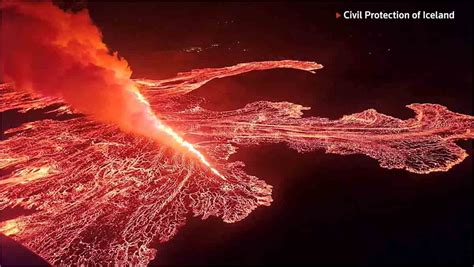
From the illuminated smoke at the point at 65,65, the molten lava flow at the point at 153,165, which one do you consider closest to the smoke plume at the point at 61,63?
the illuminated smoke at the point at 65,65

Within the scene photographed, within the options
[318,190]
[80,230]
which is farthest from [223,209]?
[80,230]

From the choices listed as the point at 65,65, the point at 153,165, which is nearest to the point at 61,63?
the point at 65,65

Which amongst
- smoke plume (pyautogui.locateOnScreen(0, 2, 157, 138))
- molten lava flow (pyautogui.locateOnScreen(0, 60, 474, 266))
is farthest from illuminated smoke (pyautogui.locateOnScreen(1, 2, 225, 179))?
molten lava flow (pyautogui.locateOnScreen(0, 60, 474, 266))

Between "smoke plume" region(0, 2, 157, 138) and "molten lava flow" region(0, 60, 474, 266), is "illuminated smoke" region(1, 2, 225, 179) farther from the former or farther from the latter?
"molten lava flow" region(0, 60, 474, 266)

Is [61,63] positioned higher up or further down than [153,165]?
higher up

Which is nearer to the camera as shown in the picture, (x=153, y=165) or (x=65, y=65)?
(x=153, y=165)

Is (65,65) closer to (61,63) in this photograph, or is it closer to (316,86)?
(61,63)
